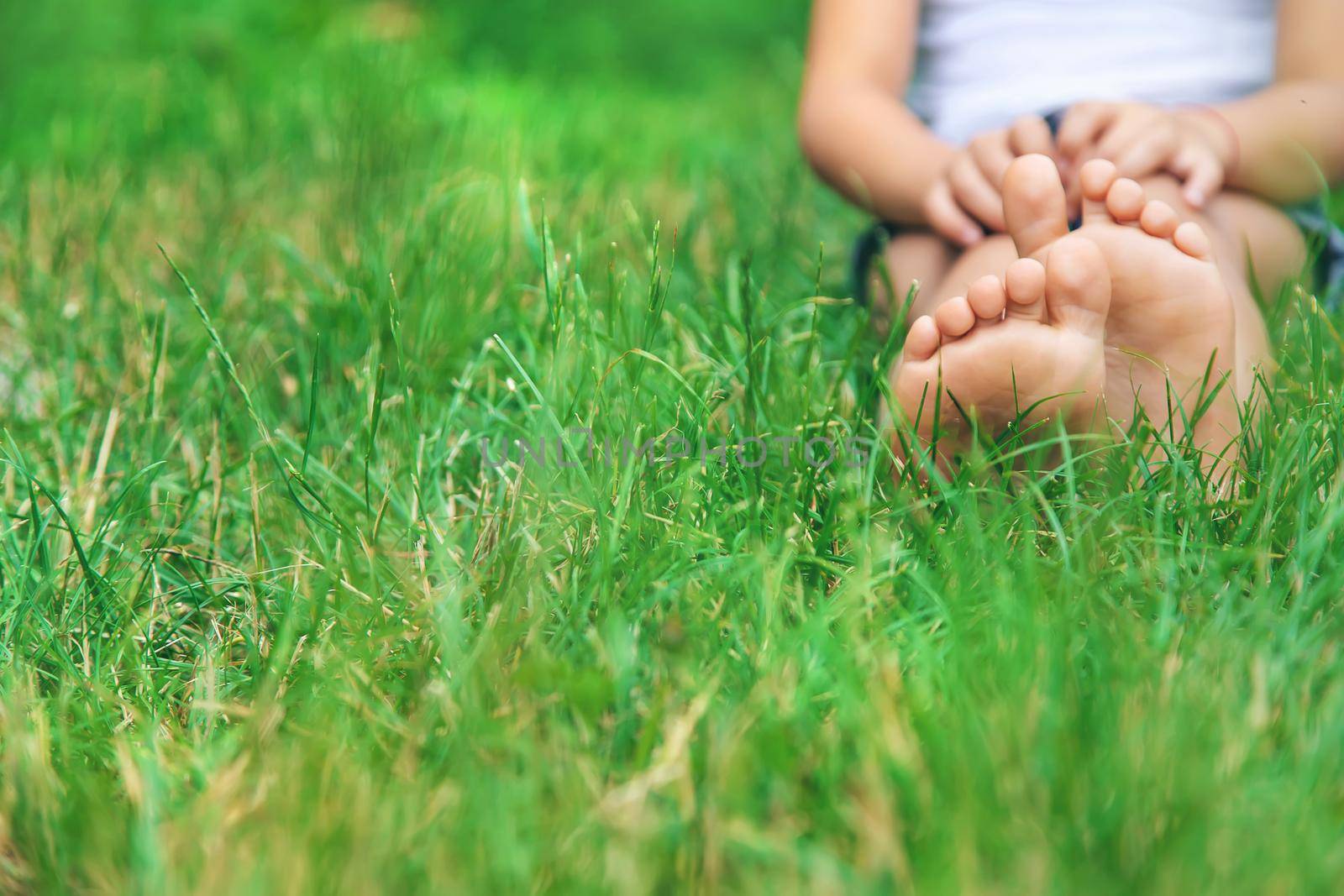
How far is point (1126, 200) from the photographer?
1096mm

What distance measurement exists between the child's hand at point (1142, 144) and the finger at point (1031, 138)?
2cm

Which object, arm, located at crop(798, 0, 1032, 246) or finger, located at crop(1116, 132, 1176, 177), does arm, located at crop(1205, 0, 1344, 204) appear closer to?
finger, located at crop(1116, 132, 1176, 177)

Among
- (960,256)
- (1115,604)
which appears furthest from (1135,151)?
(1115,604)

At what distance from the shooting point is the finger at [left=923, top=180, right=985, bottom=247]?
4.43 feet

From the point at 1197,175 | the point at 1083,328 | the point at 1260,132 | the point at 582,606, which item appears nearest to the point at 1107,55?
the point at 1260,132

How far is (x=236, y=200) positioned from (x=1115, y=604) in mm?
1672

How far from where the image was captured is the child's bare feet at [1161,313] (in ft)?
3.53

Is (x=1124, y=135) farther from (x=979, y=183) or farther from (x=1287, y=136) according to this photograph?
(x=1287, y=136)

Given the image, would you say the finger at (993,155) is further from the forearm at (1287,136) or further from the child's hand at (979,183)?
the forearm at (1287,136)

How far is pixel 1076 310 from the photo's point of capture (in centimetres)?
104

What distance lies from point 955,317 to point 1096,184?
0.22 metres

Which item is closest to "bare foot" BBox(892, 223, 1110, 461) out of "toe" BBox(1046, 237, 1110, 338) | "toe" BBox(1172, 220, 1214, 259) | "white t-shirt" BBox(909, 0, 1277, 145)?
"toe" BBox(1046, 237, 1110, 338)

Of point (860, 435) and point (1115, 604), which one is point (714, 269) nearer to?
point (860, 435)

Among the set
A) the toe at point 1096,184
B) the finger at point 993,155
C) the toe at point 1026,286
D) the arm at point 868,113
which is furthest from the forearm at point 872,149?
the toe at point 1026,286
